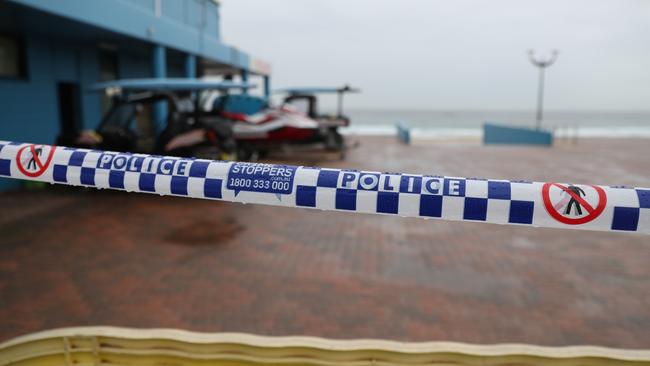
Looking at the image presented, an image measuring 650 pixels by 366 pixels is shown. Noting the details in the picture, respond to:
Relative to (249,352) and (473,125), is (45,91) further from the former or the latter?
(473,125)

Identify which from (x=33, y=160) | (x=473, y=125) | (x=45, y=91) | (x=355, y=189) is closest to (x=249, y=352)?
(x=355, y=189)

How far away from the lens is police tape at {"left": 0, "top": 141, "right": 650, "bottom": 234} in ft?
8.58

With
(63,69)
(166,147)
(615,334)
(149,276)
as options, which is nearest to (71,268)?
(149,276)

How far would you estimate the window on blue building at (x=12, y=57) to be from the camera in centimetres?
1019

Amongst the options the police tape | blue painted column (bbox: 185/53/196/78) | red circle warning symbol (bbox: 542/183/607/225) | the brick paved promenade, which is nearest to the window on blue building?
the brick paved promenade

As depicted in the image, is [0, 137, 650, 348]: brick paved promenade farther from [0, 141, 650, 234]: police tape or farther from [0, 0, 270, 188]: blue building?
[0, 0, 270, 188]: blue building

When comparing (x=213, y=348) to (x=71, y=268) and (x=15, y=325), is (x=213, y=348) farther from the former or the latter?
(x=71, y=268)

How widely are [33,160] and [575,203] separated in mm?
3467

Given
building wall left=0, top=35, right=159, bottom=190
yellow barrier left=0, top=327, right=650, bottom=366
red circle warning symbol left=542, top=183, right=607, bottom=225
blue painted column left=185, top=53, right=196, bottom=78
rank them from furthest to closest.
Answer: blue painted column left=185, top=53, right=196, bottom=78, building wall left=0, top=35, right=159, bottom=190, yellow barrier left=0, top=327, right=650, bottom=366, red circle warning symbol left=542, top=183, right=607, bottom=225

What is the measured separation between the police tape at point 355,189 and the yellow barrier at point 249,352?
0.84m

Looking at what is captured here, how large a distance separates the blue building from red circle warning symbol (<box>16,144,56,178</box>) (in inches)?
245

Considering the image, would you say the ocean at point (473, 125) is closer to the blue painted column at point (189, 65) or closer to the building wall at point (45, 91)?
the blue painted column at point (189, 65)

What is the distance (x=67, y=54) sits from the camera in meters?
12.3

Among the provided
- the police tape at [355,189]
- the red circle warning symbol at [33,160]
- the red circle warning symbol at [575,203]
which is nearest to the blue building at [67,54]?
the red circle warning symbol at [33,160]
